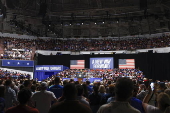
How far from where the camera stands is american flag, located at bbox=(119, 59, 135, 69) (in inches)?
1060

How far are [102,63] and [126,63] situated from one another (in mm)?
3428

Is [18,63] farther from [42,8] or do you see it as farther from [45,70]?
[42,8]

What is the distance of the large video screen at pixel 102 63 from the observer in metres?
27.4

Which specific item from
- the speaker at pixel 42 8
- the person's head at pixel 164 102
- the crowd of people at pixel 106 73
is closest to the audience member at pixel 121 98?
the person's head at pixel 164 102

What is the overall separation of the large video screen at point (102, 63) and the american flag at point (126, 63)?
1.28 m

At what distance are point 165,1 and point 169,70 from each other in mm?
9774

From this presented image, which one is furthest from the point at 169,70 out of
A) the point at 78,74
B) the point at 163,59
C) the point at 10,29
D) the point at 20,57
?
the point at 10,29

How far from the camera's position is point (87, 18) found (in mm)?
34812

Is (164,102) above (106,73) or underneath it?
above

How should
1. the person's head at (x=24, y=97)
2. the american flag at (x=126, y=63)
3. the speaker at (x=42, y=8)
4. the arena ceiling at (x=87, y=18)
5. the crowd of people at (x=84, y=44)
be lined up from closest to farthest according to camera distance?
the person's head at (x=24, y=97) < the speaker at (x=42, y=8) < the american flag at (x=126, y=63) < the arena ceiling at (x=87, y=18) < the crowd of people at (x=84, y=44)

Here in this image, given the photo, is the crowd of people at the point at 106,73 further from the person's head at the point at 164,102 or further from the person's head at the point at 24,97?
the person's head at the point at 164,102

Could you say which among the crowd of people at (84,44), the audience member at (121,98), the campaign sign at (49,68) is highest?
the crowd of people at (84,44)

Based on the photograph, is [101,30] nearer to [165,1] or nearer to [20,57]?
[165,1]

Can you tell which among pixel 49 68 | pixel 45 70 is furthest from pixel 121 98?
pixel 45 70
